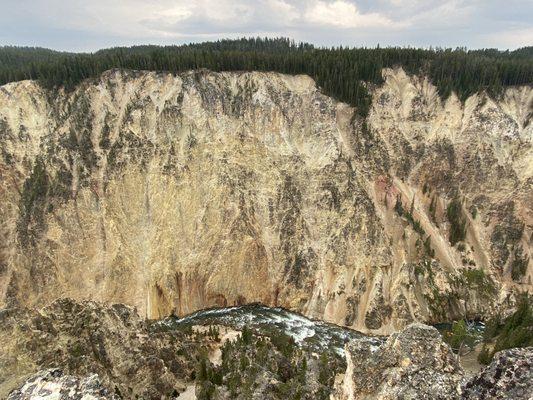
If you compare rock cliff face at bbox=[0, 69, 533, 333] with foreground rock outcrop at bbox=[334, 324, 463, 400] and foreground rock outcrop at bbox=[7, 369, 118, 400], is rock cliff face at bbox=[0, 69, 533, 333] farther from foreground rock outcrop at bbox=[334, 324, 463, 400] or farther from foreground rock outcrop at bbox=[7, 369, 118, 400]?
foreground rock outcrop at bbox=[7, 369, 118, 400]

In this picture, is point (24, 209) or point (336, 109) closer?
point (24, 209)

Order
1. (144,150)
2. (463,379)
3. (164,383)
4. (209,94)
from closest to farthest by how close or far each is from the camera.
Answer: (463,379) < (164,383) < (144,150) < (209,94)

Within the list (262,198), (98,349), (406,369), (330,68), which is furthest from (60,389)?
(330,68)

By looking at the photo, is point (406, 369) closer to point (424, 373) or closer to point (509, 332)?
point (424, 373)

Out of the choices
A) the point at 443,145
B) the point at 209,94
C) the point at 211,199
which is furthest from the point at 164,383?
the point at 443,145

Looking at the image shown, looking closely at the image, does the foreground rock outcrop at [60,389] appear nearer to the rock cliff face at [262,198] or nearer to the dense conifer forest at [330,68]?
the rock cliff face at [262,198]

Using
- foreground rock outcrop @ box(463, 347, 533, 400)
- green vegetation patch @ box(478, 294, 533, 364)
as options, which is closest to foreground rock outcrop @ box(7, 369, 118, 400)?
foreground rock outcrop @ box(463, 347, 533, 400)

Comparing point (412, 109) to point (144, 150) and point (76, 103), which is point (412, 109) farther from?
point (76, 103)

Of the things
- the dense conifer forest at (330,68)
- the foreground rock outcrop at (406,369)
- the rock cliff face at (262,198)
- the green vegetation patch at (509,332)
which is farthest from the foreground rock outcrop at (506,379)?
the dense conifer forest at (330,68)
